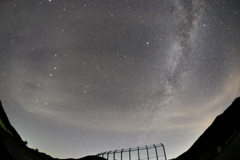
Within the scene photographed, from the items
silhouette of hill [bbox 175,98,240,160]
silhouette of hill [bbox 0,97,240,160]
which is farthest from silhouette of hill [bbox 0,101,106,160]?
silhouette of hill [bbox 175,98,240,160]

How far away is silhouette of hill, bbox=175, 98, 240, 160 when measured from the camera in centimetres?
355

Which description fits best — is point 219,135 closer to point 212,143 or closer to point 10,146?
point 212,143

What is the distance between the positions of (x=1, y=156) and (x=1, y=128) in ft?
3.72

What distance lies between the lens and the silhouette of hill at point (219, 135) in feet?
11.7

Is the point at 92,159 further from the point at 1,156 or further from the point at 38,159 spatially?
the point at 1,156

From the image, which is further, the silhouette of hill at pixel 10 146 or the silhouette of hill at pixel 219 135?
the silhouette of hill at pixel 10 146

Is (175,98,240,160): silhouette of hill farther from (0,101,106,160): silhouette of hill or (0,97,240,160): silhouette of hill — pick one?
(0,101,106,160): silhouette of hill

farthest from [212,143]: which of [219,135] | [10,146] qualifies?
[10,146]

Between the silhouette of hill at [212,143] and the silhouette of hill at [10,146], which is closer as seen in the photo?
the silhouette of hill at [212,143]

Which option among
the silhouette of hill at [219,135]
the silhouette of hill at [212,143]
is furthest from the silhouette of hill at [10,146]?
the silhouette of hill at [219,135]

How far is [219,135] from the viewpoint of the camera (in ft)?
13.2

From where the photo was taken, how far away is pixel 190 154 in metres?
4.97

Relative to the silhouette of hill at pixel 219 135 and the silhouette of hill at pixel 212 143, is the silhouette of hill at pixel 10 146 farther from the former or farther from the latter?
the silhouette of hill at pixel 219 135

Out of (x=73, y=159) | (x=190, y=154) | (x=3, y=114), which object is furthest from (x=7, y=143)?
(x=190, y=154)
